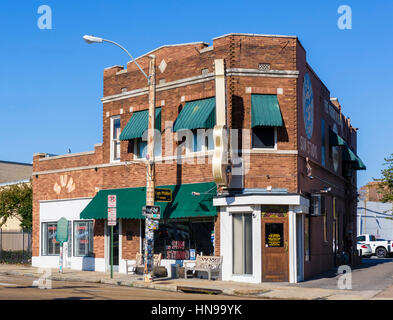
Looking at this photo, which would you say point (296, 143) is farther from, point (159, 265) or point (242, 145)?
point (159, 265)

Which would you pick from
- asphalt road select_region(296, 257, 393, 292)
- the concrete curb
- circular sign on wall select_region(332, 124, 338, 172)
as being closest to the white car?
circular sign on wall select_region(332, 124, 338, 172)

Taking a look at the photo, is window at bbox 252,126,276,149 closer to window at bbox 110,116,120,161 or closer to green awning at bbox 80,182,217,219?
green awning at bbox 80,182,217,219

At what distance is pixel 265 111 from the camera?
22906mm

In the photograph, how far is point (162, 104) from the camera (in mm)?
25766

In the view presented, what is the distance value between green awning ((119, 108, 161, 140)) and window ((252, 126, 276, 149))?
4.64m

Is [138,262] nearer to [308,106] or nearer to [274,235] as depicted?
[274,235]

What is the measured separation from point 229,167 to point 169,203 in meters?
3.51

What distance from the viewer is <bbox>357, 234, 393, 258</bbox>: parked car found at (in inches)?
1795

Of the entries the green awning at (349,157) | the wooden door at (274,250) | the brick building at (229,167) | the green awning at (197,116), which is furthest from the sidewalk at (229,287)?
the green awning at (349,157)

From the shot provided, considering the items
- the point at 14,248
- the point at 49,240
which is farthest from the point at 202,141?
the point at 14,248

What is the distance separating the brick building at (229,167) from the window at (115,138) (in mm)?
59

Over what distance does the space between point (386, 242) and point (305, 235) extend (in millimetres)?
23538

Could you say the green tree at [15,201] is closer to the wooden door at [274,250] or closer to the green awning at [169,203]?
the green awning at [169,203]

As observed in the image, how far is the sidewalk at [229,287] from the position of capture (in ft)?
59.4
